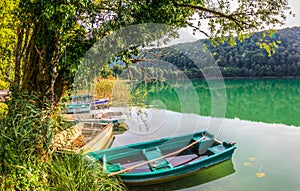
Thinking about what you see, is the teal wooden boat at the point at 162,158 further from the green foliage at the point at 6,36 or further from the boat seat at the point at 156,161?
the green foliage at the point at 6,36

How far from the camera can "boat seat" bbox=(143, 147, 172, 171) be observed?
14.8 ft

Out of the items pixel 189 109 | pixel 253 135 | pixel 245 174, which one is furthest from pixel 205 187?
pixel 189 109

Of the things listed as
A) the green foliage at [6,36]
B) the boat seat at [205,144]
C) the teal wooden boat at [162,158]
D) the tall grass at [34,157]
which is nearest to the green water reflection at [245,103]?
the teal wooden boat at [162,158]

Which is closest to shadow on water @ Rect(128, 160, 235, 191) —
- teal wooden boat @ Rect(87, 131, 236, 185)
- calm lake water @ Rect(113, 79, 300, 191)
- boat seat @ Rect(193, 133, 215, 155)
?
calm lake water @ Rect(113, 79, 300, 191)

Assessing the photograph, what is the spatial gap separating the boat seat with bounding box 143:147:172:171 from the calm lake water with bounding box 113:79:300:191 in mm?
304

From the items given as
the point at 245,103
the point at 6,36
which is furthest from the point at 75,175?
the point at 245,103

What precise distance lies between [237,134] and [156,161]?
412cm

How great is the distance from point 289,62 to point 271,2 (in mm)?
24910

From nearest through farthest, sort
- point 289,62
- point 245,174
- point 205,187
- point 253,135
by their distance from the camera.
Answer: point 205,187, point 245,174, point 253,135, point 289,62

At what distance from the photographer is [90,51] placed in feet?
8.51

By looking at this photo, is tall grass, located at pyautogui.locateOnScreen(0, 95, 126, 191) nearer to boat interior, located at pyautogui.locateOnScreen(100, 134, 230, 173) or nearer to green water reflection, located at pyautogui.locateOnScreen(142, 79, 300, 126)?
green water reflection, located at pyautogui.locateOnScreen(142, 79, 300, 126)

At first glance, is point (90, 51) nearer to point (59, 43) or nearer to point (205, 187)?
point (59, 43)

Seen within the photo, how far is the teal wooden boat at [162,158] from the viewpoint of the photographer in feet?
14.1

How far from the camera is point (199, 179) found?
4.86m
